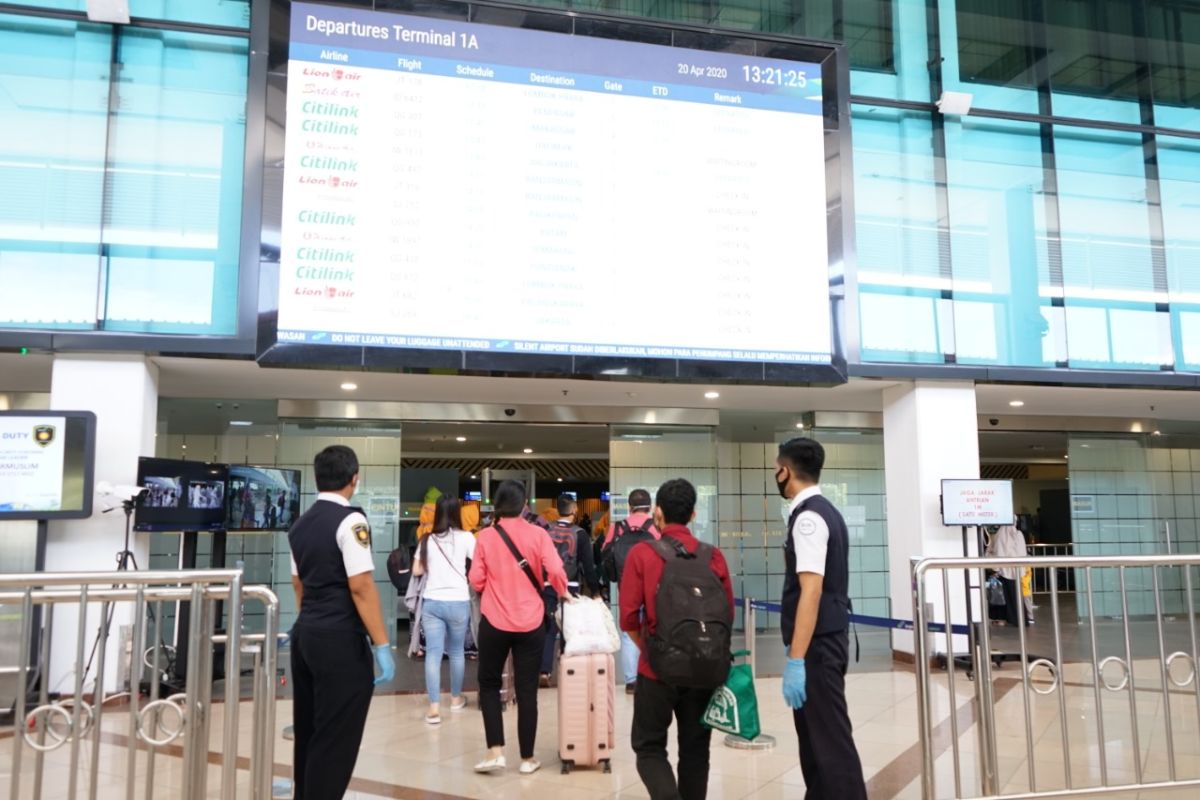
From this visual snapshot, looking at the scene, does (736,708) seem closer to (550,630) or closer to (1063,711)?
(1063,711)

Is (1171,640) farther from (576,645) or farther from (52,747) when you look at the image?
(52,747)

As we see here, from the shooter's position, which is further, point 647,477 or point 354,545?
point 647,477

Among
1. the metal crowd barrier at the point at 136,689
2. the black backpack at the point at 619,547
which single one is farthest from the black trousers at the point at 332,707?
the black backpack at the point at 619,547

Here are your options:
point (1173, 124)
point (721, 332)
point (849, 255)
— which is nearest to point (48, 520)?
point (721, 332)

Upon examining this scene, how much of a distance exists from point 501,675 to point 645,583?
1553 millimetres

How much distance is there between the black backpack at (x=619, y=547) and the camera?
21.8 ft

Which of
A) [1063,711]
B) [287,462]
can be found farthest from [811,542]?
[287,462]

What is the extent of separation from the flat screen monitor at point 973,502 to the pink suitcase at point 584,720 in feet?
15.7

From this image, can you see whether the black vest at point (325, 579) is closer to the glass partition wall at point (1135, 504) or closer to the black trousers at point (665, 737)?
the black trousers at point (665, 737)

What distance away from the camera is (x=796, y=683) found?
3.57 m

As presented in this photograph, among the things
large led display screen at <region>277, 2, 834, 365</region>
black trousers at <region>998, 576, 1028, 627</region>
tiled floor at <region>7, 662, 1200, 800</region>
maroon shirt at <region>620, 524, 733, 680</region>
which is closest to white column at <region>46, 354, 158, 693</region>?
tiled floor at <region>7, 662, 1200, 800</region>

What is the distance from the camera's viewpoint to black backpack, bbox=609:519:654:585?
663 cm

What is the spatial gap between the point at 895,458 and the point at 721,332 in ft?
8.72

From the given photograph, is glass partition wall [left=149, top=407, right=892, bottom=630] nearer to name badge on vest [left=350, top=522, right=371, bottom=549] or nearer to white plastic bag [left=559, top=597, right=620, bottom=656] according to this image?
white plastic bag [left=559, top=597, right=620, bottom=656]
